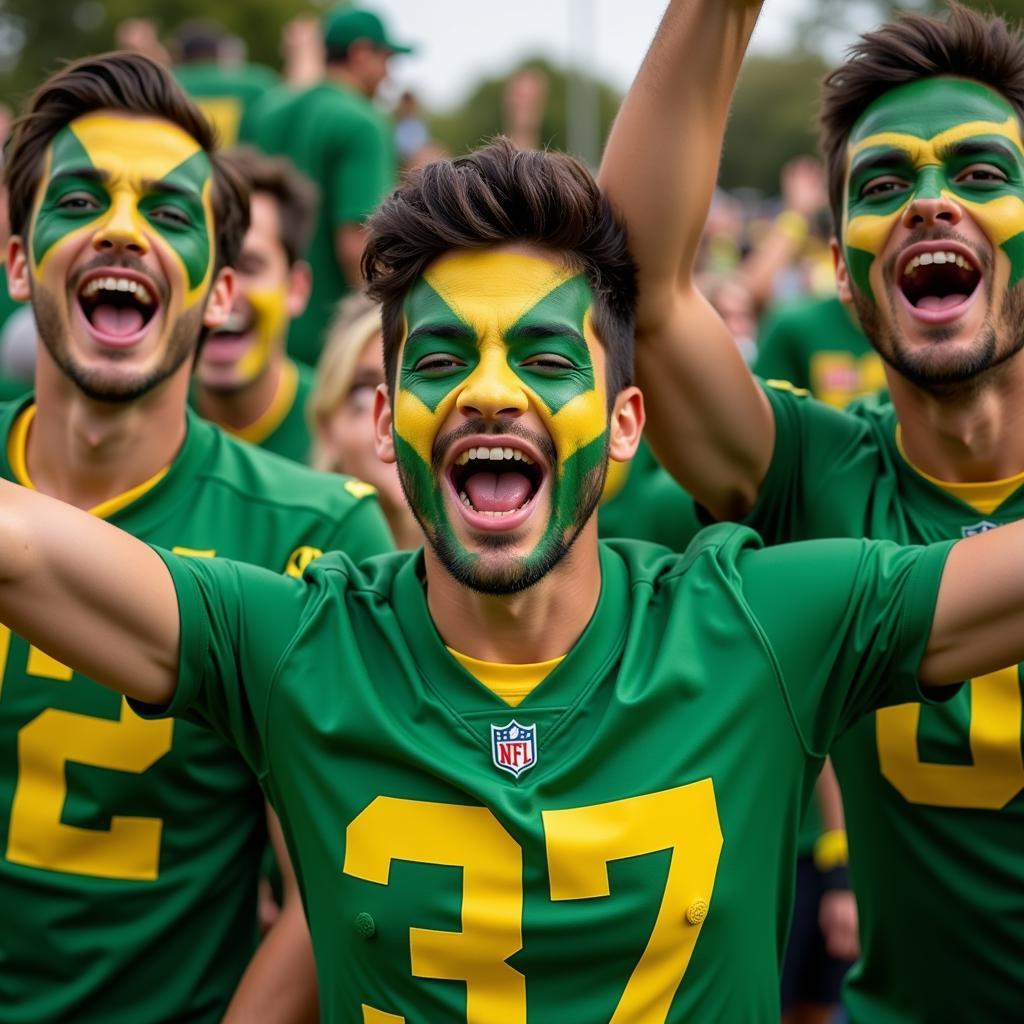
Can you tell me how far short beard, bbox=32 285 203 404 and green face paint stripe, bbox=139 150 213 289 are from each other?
112 millimetres

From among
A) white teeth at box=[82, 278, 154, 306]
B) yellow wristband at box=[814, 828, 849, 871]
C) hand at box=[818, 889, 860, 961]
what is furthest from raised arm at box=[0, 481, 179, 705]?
yellow wristband at box=[814, 828, 849, 871]

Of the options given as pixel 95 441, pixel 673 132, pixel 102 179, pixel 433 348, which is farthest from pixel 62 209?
pixel 673 132

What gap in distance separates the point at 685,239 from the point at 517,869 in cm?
126

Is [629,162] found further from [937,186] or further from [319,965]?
[319,965]

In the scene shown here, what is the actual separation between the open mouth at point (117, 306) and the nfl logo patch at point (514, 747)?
4.50 ft

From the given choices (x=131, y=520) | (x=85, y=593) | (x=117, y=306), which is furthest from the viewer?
(x=117, y=306)

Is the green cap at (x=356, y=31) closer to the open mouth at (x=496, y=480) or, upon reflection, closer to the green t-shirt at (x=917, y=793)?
the green t-shirt at (x=917, y=793)

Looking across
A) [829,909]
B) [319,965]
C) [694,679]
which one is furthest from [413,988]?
[829,909]

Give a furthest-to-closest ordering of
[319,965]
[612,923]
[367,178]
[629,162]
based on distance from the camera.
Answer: [367,178], [629,162], [319,965], [612,923]

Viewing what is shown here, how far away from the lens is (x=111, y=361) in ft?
10.9

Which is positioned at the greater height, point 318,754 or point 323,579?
point 323,579

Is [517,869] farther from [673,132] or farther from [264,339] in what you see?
[264,339]

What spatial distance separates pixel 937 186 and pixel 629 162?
25.5 inches

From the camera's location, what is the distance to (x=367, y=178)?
6.89 metres
